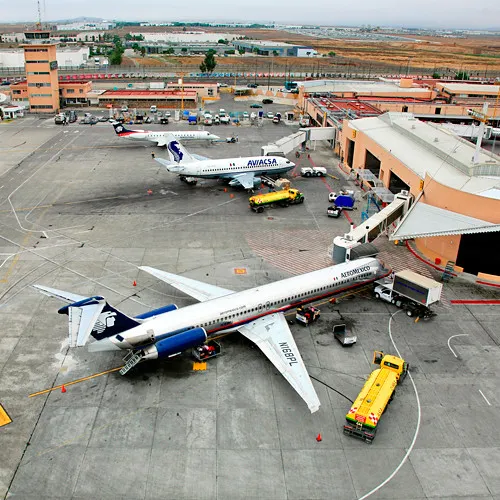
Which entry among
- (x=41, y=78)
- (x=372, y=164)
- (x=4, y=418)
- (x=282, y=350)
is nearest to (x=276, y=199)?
(x=372, y=164)

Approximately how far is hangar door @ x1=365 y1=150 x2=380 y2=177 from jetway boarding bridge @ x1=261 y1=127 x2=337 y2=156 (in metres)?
15.3

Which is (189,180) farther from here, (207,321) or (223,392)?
(223,392)

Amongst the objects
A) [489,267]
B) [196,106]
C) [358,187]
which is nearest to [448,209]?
[489,267]

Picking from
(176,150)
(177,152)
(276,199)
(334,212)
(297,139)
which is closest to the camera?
(334,212)

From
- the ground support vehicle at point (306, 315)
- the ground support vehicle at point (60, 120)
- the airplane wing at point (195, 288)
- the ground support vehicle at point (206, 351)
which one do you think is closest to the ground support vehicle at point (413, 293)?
the ground support vehicle at point (306, 315)

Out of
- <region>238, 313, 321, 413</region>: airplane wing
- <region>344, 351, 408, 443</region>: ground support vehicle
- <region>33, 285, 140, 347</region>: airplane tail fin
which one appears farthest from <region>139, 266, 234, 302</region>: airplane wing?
<region>344, 351, 408, 443</region>: ground support vehicle

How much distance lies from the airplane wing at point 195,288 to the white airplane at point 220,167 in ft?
102

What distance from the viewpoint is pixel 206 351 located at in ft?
122

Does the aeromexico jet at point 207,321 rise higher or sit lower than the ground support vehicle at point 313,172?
lower

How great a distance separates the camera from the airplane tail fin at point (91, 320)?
98.8ft

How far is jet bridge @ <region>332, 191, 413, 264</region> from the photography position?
5078 cm

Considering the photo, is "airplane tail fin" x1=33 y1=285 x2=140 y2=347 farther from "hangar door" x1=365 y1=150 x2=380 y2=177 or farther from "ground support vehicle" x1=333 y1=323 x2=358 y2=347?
"hangar door" x1=365 y1=150 x2=380 y2=177

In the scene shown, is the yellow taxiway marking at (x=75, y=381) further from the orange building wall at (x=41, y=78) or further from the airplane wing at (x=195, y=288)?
the orange building wall at (x=41, y=78)

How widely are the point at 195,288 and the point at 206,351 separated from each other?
729 centimetres
